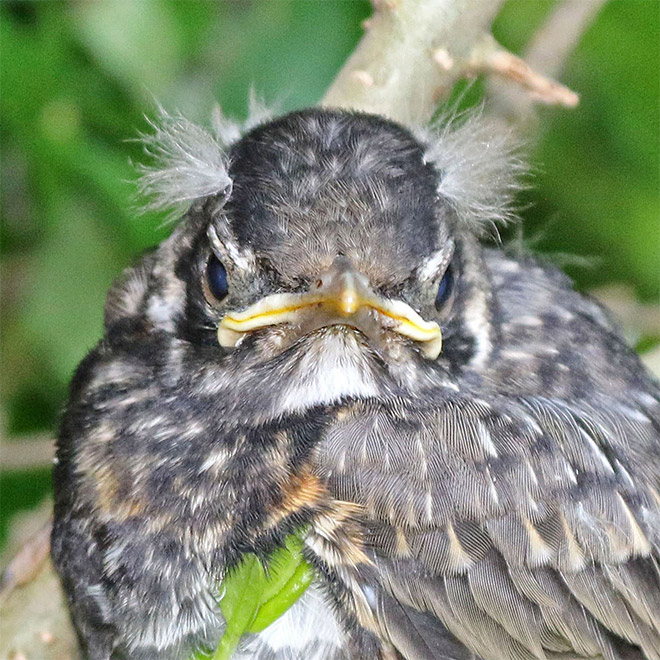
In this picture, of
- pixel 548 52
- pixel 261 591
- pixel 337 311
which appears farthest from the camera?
pixel 548 52

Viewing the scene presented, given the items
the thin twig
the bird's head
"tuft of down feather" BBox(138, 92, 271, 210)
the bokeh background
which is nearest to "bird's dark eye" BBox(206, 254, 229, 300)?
the bird's head

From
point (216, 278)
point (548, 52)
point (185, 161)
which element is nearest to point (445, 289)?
point (216, 278)

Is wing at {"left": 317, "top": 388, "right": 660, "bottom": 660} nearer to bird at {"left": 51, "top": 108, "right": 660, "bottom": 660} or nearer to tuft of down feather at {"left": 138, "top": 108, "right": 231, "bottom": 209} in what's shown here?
bird at {"left": 51, "top": 108, "right": 660, "bottom": 660}

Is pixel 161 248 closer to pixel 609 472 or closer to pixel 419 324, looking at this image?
pixel 419 324

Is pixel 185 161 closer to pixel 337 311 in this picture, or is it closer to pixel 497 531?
pixel 337 311

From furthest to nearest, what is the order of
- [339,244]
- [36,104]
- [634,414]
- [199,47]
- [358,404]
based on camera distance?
1. [199,47]
2. [36,104]
3. [634,414]
4. [358,404]
5. [339,244]

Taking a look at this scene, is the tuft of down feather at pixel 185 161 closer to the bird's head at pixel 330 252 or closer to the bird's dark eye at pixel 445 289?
the bird's head at pixel 330 252

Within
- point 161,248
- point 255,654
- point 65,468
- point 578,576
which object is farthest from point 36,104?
point 578,576

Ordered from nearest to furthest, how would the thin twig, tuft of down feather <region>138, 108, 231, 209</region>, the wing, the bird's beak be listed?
the bird's beak < the wing < tuft of down feather <region>138, 108, 231, 209</region> < the thin twig
